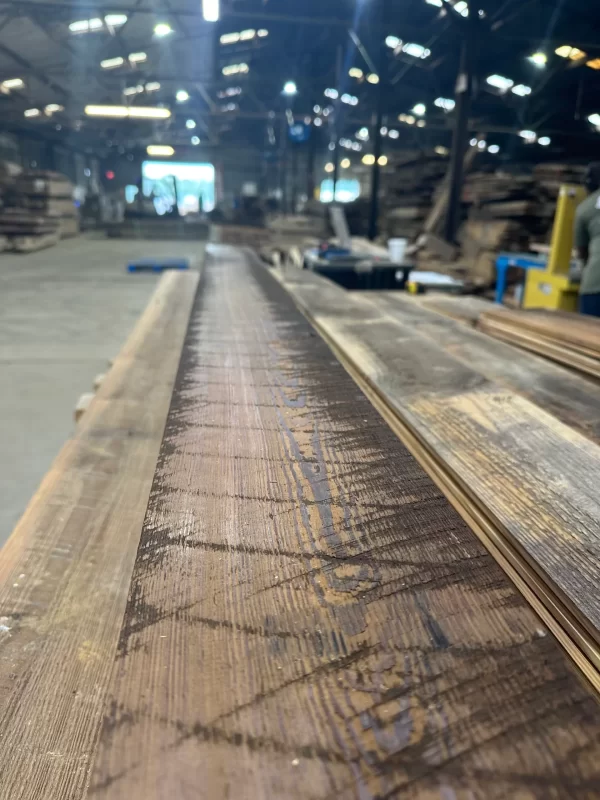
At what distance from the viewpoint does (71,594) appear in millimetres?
1119

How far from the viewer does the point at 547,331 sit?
202 cm

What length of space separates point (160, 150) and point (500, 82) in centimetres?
1973

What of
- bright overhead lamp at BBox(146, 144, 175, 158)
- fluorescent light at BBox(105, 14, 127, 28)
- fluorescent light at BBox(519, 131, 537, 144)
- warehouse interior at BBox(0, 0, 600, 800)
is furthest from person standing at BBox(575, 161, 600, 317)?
bright overhead lamp at BBox(146, 144, 175, 158)

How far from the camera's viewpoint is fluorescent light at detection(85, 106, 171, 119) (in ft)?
56.8

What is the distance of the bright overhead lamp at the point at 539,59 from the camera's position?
11709 mm

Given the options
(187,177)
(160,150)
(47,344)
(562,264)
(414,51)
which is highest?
(414,51)

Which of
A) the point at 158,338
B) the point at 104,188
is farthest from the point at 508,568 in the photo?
the point at 104,188

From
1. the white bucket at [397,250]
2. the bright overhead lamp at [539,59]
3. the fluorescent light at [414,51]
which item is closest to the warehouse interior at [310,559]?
the white bucket at [397,250]

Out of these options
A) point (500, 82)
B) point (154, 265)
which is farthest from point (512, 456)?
point (500, 82)

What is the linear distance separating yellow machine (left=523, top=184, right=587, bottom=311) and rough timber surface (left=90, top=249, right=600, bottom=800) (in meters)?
4.67

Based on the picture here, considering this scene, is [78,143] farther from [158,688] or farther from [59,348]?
[158,688]

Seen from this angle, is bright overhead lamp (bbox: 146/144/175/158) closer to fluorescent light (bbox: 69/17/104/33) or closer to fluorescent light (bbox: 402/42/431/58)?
fluorescent light (bbox: 69/17/104/33)

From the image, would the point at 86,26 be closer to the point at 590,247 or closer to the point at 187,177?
the point at 590,247

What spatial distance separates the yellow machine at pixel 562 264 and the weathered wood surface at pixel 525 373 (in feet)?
10.4
